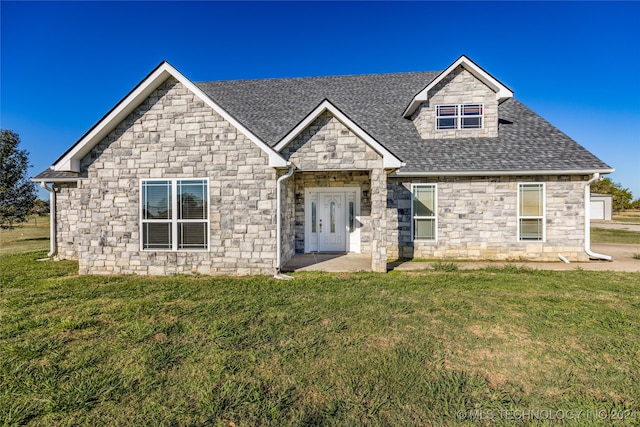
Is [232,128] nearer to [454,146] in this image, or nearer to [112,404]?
[112,404]

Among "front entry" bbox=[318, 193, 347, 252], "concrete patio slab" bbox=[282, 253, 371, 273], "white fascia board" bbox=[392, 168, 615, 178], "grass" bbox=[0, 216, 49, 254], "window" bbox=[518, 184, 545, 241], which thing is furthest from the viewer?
"grass" bbox=[0, 216, 49, 254]

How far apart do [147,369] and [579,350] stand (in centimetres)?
562

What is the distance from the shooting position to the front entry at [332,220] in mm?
11758

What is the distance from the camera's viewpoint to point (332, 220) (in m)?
11.9

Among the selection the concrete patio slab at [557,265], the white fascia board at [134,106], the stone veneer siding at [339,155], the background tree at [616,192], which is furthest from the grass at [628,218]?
the white fascia board at [134,106]

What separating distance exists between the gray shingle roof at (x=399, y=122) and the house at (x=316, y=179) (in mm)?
75

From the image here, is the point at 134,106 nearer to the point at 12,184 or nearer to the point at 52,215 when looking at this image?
the point at 52,215

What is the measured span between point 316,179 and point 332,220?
1.75 m

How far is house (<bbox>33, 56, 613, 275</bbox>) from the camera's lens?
8156 mm

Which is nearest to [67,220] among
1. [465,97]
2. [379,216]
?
[379,216]

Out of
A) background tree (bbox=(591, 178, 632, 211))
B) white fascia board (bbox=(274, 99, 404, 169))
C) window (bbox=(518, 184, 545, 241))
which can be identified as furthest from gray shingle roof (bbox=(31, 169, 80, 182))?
background tree (bbox=(591, 178, 632, 211))

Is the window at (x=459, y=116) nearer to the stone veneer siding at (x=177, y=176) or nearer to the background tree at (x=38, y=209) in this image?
the stone veneer siding at (x=177, y=176)

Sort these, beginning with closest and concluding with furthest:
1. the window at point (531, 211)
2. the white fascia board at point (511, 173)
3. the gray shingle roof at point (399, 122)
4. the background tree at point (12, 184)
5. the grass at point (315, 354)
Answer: the grass at point (315, 354)
the white fascia board at point (511, 173)
the window at point (531, 211)
the gray shingle roof at point (399, 122)
the background tree at point (12, 184)

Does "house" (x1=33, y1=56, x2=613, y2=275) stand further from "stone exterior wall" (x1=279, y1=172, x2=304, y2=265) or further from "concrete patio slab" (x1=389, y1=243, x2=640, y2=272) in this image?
"concrete patio slab" (x1=389, y1=243, x2=640, y2=272)
